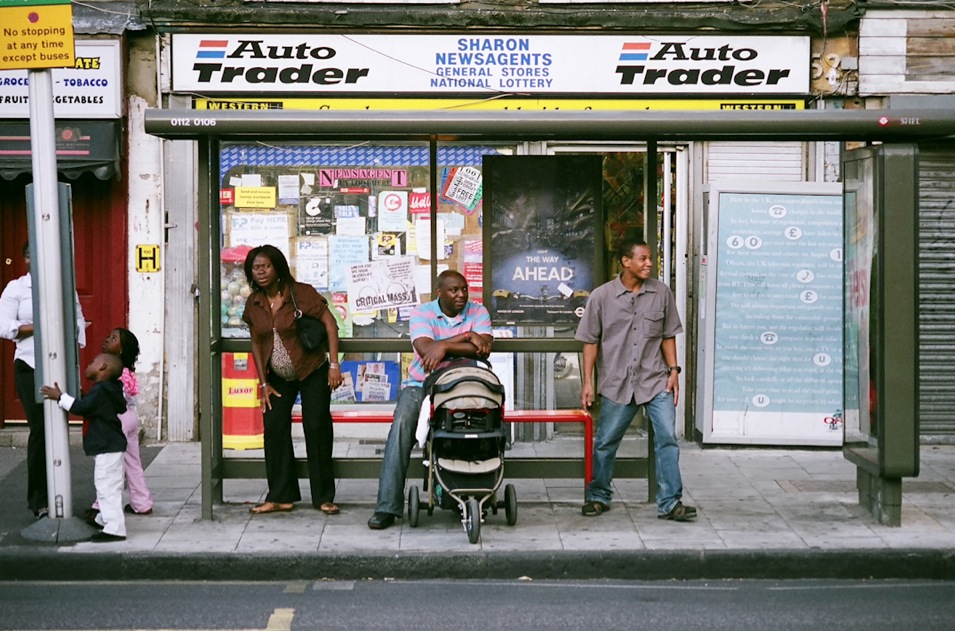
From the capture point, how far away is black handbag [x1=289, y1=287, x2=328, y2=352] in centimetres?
821

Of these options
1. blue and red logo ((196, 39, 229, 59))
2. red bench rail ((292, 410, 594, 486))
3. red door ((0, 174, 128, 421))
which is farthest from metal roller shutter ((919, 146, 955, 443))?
red door ((0, 174, 128, 421))

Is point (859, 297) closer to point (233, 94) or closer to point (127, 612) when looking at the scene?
point (127, 612)

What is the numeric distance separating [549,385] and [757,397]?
1865mm

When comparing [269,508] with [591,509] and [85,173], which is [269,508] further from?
[85,173]

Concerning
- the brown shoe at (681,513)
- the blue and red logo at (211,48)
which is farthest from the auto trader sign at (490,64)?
the brown shoe at (681,513)

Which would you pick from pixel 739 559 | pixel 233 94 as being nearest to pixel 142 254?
pixel 233 94

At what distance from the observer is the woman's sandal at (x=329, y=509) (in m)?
8.42

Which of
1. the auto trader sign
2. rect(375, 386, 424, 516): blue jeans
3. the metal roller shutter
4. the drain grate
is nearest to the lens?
rect(375, 386, 424, 516): blue jeans

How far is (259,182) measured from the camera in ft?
31.2

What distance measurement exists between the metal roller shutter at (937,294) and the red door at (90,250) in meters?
7.16

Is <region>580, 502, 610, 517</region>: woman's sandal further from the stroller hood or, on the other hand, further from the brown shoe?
the stroller hood

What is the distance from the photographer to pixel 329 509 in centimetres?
842

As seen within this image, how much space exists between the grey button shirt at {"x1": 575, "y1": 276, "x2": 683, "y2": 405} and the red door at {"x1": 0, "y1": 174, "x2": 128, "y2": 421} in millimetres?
4912

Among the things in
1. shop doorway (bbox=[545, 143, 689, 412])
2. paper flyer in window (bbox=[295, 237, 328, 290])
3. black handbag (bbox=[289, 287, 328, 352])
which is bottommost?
black handbag (bbox=[289, 287, 328, 352])
